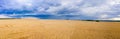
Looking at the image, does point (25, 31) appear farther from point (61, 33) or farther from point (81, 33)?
point (81, 33)

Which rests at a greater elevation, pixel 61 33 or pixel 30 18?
pixel 30 18

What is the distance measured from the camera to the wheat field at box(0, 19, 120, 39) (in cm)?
335

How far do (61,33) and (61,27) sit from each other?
0.43 m

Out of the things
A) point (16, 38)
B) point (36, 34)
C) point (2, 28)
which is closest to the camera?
point (16, 38)

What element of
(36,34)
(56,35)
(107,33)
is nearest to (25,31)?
(36,34)

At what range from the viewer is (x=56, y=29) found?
377cm

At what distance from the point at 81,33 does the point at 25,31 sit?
A: 953mm

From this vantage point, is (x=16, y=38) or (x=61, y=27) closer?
(x=16, y=38)

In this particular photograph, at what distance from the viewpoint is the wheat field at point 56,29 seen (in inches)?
132

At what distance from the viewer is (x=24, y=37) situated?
10.7 feet

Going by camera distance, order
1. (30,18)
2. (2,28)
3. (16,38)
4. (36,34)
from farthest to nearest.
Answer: (30,18) → (2,28) → (36,34) → (16,38)

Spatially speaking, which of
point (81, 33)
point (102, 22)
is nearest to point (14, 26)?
point (81, 33)

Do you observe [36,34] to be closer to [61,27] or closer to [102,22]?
[61,27]

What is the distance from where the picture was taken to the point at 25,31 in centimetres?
361
